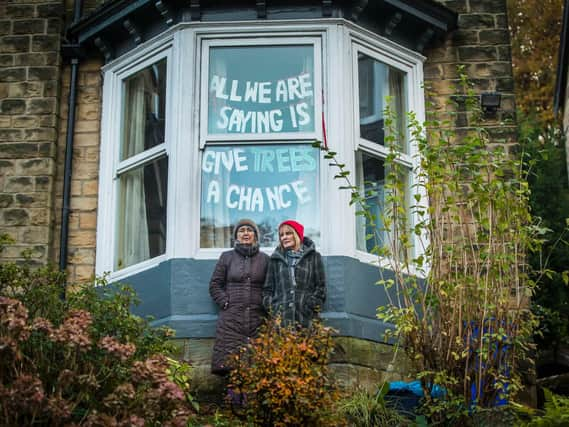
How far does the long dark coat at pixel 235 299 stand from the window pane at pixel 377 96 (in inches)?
79.4

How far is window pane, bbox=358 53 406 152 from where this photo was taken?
35.5ft

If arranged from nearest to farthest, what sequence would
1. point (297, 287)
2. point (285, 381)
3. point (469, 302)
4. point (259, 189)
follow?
point (285, 381) < point (469, 302) < point (297, 287) < point (259, 189)

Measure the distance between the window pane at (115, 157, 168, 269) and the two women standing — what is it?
1092mm

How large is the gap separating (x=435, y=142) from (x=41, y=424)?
5733mm

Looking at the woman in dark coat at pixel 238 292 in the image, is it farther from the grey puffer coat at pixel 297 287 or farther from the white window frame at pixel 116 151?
the white window frame at pixel 116 151

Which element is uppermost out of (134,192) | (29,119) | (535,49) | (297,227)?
(535,49)

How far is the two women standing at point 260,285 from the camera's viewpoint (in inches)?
365

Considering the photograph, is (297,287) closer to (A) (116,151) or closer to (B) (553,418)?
(B) (553,418)

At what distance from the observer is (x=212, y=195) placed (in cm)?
1030

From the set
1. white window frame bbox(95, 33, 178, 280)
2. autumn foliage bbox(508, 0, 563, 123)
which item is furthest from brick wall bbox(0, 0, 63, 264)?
autumn foliage bbox(508, 0, 563, 123)

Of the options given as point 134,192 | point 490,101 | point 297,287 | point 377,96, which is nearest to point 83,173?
point 134,192

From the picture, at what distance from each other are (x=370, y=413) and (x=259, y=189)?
9.35 ft

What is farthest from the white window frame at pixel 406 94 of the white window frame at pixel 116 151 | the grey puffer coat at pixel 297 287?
the white window frame at pixel 116 151

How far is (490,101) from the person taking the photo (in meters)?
11.0
